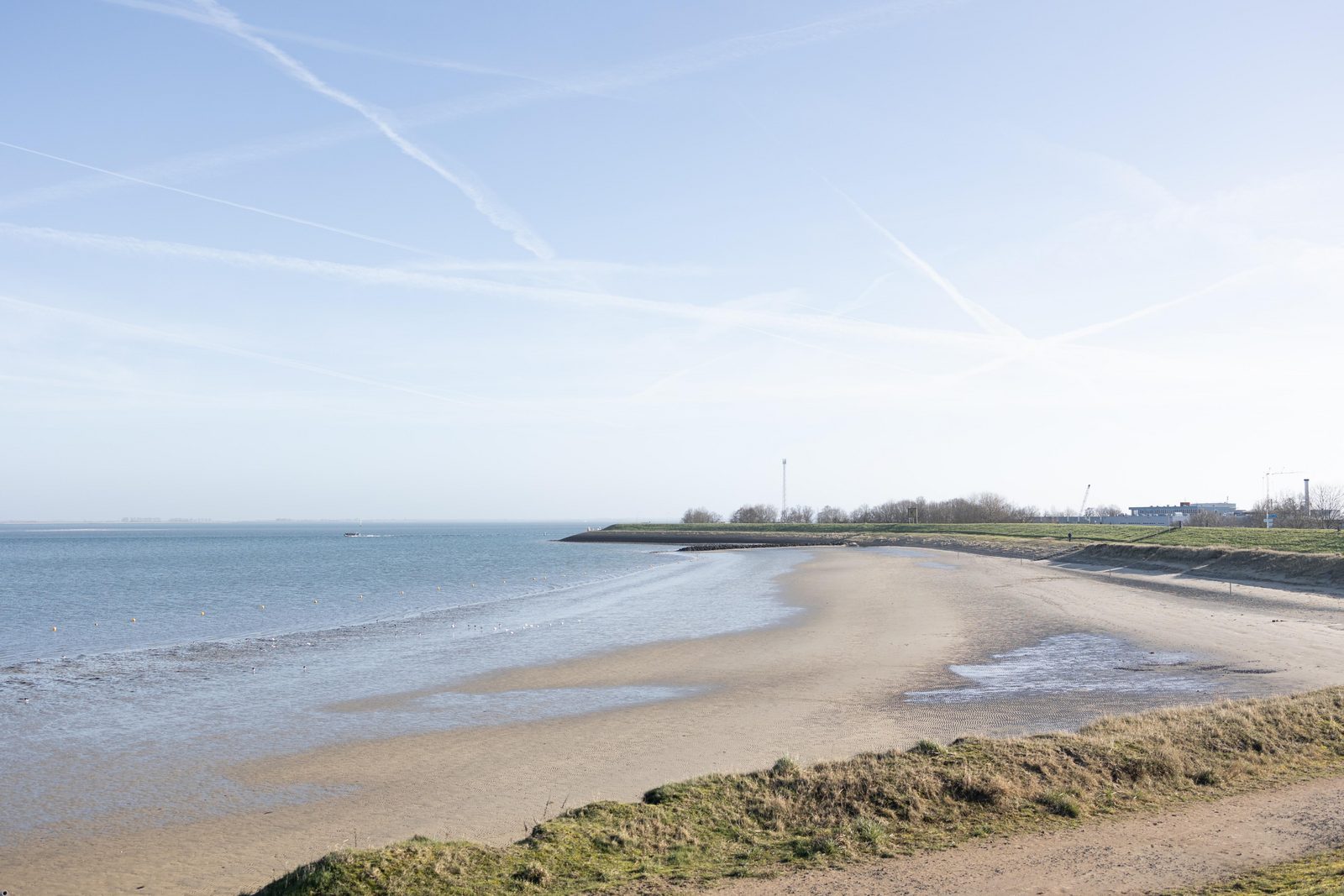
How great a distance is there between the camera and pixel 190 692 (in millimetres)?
22172

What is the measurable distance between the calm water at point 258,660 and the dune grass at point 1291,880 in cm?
1217

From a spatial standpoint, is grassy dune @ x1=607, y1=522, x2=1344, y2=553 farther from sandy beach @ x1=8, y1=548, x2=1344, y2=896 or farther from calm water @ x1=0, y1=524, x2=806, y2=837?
calm water @ x1=0, y1=524, x2=806, y2=837

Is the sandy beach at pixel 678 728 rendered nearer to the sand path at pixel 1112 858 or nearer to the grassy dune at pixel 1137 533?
the sand path at pixel 1112 858

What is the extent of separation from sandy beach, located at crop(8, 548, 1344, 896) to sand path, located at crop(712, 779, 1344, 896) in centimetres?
448

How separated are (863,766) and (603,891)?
4.37 m

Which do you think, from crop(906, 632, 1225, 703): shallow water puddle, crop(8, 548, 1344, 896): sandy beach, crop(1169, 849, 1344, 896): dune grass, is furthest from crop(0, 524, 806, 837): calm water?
crop(1169, 849, 1344, 896): dune grass

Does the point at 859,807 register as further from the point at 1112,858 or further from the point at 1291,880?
the point at 1291,880

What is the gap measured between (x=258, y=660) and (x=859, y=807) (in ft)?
74.8

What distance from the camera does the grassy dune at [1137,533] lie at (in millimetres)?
52625

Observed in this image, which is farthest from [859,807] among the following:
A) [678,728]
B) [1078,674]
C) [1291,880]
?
[1078,674]

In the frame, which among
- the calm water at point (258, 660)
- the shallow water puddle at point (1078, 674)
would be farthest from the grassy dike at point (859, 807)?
the calm water at point (258, 660)

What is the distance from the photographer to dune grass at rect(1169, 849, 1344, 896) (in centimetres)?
761

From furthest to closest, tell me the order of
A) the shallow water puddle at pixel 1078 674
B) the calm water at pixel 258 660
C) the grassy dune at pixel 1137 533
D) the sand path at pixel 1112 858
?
1. the grassy dune at pixel 1137 533
2. the shallow water puddle at pixel 1078 674
3. the calm water at pixel 258 660
4. the sand path at pixel 1112 858

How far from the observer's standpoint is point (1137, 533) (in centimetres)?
8006
